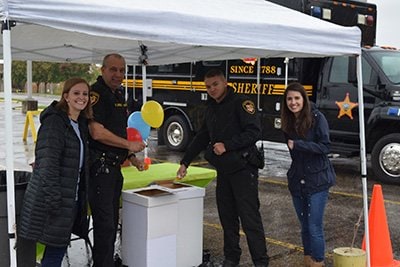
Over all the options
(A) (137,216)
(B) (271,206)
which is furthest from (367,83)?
(A) (137,216)

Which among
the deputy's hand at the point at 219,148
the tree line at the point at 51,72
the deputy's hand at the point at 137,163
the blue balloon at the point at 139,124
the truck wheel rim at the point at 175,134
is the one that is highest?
the tree line at the point at 51,72

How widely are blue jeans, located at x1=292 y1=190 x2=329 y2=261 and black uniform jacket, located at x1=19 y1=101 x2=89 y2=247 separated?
1944mm

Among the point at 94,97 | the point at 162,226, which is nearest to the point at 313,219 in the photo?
the point at 162,226

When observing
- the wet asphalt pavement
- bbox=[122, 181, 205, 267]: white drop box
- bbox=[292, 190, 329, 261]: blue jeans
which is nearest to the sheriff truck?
the wet asphalt pavement

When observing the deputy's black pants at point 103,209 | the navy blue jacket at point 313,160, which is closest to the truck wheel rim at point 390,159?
the navy blue jacket at point 313,160

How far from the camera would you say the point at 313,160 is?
14.9 feet

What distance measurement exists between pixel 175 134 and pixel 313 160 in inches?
313

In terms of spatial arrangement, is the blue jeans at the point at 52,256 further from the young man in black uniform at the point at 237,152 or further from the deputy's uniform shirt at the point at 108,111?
the young man in black uniform at the point at 237,152

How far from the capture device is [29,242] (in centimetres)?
383

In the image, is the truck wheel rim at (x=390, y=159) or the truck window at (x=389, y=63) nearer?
the truck wheel rim at (x=390, y=159)

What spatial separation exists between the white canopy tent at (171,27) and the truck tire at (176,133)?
636 centimetres

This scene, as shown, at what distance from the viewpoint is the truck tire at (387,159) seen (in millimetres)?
9062

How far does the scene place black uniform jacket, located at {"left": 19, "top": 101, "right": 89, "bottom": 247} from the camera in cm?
351

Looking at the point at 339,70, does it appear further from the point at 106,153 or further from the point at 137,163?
the point at 106,153
